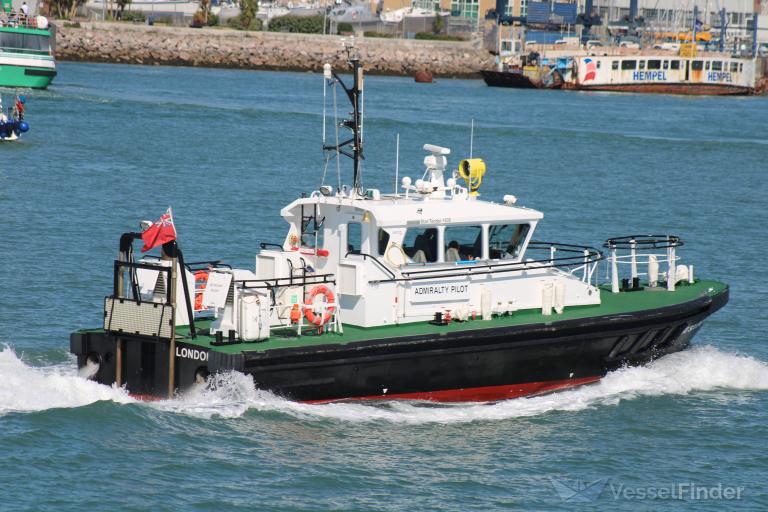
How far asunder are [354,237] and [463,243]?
1.66 metres

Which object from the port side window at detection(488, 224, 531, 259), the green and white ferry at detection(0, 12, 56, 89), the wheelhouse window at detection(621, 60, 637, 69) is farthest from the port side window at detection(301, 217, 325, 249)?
the wheelhouse window at detection(621, 60, 637, 69)

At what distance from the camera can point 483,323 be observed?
16.7 meters

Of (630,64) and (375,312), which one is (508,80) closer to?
(630,64)

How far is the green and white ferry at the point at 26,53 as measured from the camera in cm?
6384

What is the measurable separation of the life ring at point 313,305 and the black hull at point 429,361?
608 millimetres

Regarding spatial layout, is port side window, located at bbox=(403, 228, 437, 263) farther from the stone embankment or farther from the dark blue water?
the stone embankment

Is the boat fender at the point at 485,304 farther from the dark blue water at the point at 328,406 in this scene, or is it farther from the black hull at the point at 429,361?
the dark blue water at the point at 328,406

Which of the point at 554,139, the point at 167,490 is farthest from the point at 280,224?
the point at 554,139

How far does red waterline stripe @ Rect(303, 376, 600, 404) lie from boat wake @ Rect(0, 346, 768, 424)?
8cm

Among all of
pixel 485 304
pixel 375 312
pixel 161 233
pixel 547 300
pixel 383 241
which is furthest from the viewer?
pixel 547 300

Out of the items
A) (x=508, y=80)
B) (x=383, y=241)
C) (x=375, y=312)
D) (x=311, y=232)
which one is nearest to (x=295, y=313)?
(x=375, y=312)

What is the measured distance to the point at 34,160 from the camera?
4131 cm

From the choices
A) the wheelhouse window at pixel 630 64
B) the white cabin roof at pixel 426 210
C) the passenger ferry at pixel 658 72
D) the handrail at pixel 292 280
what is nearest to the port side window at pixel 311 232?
the white cabin roof at pixel 426 210

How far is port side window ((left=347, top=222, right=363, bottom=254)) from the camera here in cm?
1645
